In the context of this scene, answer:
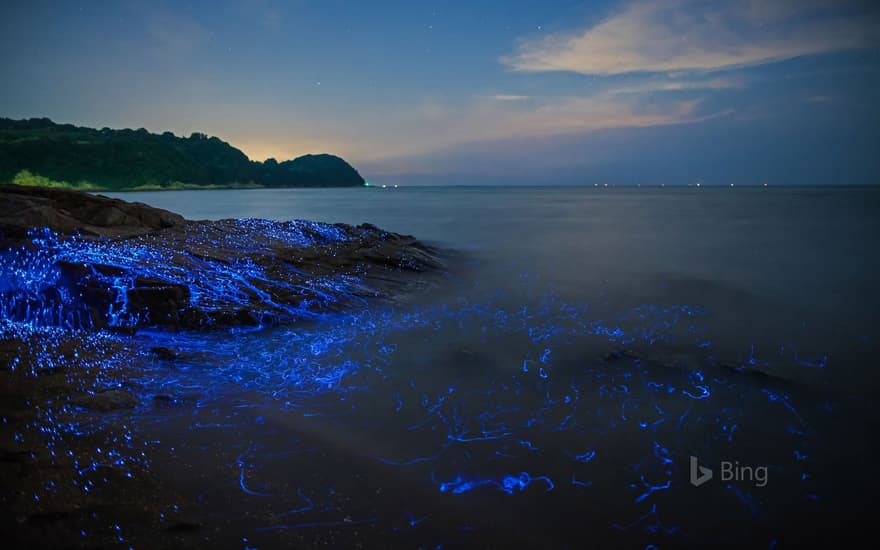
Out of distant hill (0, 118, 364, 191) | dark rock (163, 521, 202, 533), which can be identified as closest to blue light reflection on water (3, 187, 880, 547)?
dark rock (163, 521, 202, 533)

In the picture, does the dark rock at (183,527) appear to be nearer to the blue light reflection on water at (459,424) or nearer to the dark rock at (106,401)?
the blue light reflection on water at (459,424)

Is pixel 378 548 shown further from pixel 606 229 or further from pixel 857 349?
pixel 606 229

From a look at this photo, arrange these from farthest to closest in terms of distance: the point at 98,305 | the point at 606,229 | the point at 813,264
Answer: the point at 606,229, the point at 813,264, the point at 98,305

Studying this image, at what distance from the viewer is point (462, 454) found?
4.08 metres

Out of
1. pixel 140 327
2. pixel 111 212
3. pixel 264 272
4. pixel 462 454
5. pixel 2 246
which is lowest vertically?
pixel 462 454

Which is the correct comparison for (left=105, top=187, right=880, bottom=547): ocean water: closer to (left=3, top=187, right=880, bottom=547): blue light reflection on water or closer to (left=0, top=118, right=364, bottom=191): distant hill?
(left=3, top=187, right=880, bottom=547): blue light reflection on water

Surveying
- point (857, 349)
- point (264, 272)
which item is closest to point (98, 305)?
point (264, 272)

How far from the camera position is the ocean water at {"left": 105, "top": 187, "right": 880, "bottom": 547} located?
3.22 m

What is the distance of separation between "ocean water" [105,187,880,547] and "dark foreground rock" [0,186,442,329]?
756mm

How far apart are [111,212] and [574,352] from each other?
1248 centimetres

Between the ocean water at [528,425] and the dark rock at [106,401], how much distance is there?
0.37m

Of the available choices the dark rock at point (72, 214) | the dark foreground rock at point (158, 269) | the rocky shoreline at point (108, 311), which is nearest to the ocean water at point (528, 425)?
the rocky shoreline at point (108, 311)

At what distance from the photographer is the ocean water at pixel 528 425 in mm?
3219

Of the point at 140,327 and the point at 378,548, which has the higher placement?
the point at 140,327
